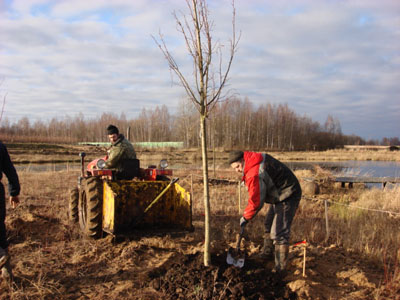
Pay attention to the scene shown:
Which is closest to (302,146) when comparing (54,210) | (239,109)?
(239,109)

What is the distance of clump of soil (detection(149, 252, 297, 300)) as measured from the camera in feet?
11.7

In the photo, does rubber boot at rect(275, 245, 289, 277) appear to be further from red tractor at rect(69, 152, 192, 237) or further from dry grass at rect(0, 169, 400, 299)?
red tractor at rect(69, 152, 192, 237)

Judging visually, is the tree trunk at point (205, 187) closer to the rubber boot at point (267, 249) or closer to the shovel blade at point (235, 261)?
the shovel blade at point (235, 261)

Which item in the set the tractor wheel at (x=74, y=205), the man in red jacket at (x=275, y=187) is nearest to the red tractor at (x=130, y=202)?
the tractor wheel at (x=74, y=205)

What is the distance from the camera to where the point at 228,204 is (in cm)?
898

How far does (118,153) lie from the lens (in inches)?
227

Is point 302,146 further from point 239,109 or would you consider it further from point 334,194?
point 334,194

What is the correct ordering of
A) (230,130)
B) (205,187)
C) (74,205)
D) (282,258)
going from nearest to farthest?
(205,187)
(282,258)
(74,205)
(230,130)

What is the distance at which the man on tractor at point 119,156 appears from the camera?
5787 millimetres

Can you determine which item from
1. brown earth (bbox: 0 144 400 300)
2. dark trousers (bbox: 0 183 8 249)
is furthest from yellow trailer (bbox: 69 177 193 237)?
dark trousers (bbox: 0 183 8 249)

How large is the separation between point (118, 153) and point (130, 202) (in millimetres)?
891

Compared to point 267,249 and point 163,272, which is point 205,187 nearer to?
point 163,272

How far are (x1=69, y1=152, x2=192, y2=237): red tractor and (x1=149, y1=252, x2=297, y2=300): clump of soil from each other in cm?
126

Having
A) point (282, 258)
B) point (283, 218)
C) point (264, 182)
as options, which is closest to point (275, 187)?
point (264, 182)
